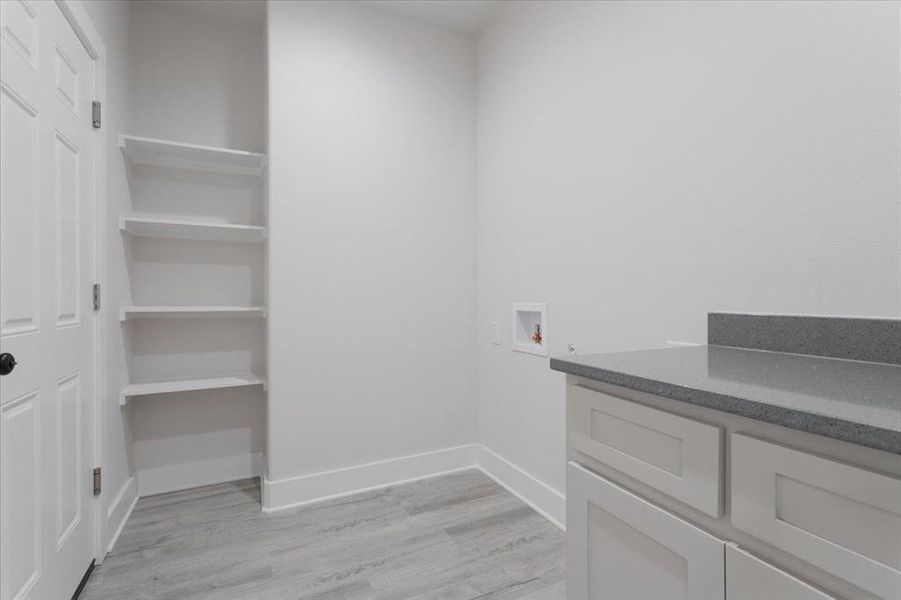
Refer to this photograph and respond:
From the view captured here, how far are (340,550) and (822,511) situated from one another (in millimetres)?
1771

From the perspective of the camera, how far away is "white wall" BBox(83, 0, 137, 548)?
6.04 ft

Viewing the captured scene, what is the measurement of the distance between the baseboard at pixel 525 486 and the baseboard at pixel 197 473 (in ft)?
4.42

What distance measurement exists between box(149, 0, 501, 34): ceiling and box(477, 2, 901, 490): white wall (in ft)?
0.48

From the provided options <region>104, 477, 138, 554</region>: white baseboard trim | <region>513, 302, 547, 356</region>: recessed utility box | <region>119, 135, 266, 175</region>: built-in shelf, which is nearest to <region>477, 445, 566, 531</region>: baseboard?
<region>513, 302, 547, 356</region>: recessed utility box

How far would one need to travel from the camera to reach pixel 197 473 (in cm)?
248

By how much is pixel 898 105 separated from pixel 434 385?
2207mm

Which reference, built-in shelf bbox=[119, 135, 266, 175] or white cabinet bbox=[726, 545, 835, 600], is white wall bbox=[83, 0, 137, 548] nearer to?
built-in shelf bbox=[119, 135, 266, 175]

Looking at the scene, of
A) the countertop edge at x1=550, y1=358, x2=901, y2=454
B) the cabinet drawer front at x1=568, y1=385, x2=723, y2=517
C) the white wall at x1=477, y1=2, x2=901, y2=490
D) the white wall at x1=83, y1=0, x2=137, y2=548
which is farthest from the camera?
the white wall at x1=83, y1=0, x2=137, y2=548

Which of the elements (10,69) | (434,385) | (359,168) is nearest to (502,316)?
(434,385)

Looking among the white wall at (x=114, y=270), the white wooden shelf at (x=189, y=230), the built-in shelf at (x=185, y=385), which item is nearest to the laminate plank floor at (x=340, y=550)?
the white wall at (x=114, y=270)

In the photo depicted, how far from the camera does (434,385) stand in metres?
2.63

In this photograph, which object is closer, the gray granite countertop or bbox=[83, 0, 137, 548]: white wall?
the gray granite countertop

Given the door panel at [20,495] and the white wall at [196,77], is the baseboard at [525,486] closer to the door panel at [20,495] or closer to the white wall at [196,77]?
the door panel at [20,495]

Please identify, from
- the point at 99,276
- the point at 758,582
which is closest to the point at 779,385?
the point at 758,582
